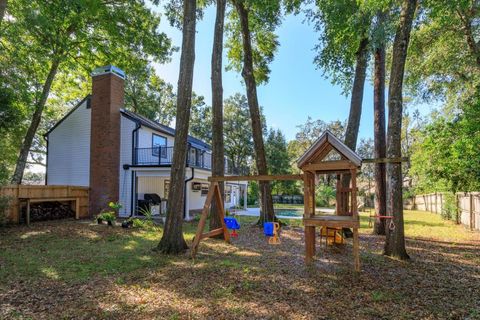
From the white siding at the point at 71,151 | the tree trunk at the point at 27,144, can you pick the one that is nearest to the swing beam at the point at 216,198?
the white siding at the point at 71,151

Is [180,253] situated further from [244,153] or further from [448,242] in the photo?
[244,153]

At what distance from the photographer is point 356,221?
225 inches

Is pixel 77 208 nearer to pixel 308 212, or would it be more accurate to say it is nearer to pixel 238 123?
pixel 308 212

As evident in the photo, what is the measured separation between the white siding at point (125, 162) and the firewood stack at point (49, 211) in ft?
8.01

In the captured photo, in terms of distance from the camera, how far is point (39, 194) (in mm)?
12312

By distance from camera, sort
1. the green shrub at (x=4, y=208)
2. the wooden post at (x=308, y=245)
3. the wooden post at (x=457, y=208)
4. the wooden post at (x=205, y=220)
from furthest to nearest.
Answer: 1. the wooden post at (x=457, y=208)
2. the green shrub at (x=4, y=208)
3. the wooden post at (x=205, y=220)
4. the wooden post at (x=308, y=245)

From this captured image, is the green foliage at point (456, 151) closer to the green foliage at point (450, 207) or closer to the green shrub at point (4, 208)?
Result: the green foliage at point (450, 207)

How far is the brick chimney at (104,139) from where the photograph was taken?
48.6 ft

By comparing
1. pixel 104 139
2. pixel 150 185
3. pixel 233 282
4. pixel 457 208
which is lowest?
pixel 233 282

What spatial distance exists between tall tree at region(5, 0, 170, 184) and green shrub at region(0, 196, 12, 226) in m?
3.90

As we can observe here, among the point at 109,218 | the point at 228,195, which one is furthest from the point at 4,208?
the point at 228,195

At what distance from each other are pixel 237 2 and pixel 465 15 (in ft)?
32.2

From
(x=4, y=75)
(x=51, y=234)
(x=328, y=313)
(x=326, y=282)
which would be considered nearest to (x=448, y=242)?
(x=326, y=282)

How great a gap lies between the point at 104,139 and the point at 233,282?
12.6 m
